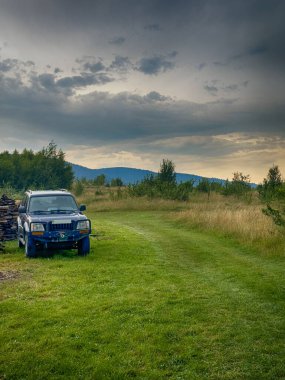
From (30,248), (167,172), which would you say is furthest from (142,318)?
(167,172)

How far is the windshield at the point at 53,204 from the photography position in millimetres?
13930

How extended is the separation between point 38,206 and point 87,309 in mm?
7376

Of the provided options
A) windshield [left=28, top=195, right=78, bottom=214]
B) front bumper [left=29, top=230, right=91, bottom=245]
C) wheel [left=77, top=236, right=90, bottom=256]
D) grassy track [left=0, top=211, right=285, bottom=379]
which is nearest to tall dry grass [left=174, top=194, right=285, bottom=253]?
grassy track [left=0, top=211, right=285, bottom=379]

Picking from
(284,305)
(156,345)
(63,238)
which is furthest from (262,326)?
(63,238)

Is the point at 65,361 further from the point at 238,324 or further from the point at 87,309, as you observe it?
the point at 238,324

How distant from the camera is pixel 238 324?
6.66 m

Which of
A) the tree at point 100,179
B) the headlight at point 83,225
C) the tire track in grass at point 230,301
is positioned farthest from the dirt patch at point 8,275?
the tree at point 100,179

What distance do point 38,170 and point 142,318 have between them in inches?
2021

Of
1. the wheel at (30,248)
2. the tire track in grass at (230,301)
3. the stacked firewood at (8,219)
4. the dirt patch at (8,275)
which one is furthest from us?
the stacked firewood at (8,219)

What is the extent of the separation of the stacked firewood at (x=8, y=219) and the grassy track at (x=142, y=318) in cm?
580

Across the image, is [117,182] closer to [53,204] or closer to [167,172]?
[167,172]

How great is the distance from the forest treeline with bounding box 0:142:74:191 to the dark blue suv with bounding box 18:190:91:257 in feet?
132

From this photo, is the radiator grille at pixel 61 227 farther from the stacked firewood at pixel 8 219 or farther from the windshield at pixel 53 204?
the stacked firewood at pixel 8 219

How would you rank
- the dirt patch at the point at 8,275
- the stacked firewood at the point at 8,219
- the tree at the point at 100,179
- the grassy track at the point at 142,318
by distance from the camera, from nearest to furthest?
the grassy track at the point at 142,318, the dirt patch at the point at 8,275, the stacked firewood at the point at 8,219, the tree at the point at 100,179
